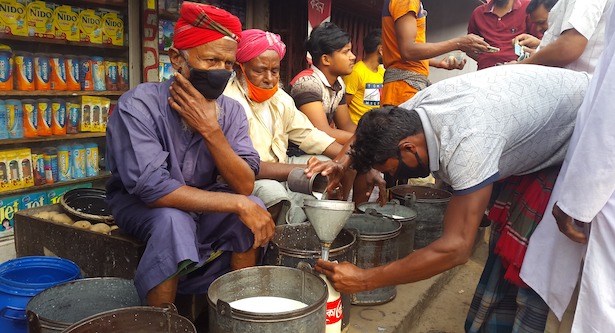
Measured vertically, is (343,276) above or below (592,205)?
below

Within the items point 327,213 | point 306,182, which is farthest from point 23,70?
point 327,213

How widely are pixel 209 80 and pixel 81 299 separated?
116 cm

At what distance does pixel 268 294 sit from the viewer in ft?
7.24

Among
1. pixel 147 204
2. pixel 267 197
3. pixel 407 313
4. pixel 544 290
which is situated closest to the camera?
pixel 147 204

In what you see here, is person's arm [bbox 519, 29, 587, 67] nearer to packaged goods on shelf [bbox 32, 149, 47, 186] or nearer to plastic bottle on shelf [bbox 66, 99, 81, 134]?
plastic bottle on shelf [bbox 66, 99, 81, 134]

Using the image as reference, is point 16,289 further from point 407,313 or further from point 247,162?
point 407,313

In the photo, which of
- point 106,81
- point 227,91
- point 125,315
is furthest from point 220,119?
point 106,81

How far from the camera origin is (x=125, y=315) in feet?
5.57

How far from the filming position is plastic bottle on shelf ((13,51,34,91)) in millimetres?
3732

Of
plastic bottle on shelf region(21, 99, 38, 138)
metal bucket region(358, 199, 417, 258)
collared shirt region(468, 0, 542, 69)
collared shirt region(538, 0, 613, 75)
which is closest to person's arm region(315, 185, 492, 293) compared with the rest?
metal bucket region(358, 199, 417, 258)

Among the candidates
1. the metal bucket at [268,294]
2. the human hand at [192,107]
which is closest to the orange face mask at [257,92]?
the human hand at [192,107]

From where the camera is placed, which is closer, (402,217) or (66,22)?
(402,217)

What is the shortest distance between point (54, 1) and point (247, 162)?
8.87ft

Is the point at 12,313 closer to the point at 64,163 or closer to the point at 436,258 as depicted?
the point at 436,258
